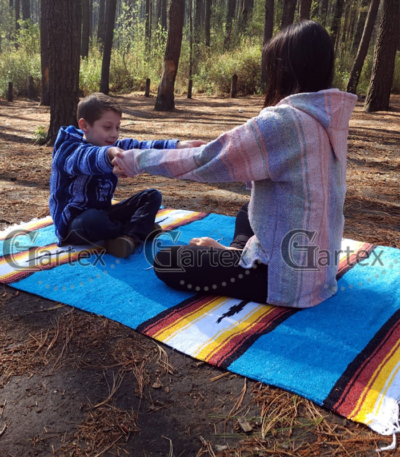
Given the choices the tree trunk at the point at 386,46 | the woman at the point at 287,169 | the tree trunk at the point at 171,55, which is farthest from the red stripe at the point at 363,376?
the tree trunk at the point at 171,55

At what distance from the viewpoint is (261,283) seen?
7.76 feet

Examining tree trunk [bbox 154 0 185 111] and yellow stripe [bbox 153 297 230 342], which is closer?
yellow stripe [bbox 153 297 230 342]

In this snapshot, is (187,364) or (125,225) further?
(125,225)

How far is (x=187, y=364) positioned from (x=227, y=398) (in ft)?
0.89

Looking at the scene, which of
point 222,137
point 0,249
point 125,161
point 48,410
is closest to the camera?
point 48,410

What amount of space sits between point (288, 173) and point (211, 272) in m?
0.71

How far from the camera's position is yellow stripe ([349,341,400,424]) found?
64.5 inches

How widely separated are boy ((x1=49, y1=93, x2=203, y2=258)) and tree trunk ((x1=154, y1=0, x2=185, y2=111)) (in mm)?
9582

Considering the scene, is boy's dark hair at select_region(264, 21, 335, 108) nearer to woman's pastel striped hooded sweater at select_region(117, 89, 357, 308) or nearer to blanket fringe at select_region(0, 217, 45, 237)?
woman's pastel striped hooded sweater at select_region(117, 89, 357, 308)

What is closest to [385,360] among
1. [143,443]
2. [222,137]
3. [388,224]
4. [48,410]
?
[143,443]

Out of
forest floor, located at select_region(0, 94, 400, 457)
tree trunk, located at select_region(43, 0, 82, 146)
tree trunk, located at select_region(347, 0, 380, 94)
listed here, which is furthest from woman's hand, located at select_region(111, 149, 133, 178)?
tree trunk, located at select_region(347, 0, 380, 94)

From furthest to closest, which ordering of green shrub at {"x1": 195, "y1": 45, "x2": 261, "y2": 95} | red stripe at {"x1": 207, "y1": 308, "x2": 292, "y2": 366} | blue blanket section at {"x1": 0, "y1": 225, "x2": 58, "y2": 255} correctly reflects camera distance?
green shrub at {"x1": 195, "y1": 45, "x2": 261, "y2": 95}, blue blanket section at {"x1": 0, "y1": 225, "x2": 58, "y2": 255}, red stripe at {"x1": 207, "y1": 308, "x2": 292, "y2": 366}

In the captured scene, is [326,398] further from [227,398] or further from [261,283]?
[261,283]

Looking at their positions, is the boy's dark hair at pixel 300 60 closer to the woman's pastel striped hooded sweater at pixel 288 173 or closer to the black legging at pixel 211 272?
the woman's pastel striped hooded sweater at pixel 288 173
